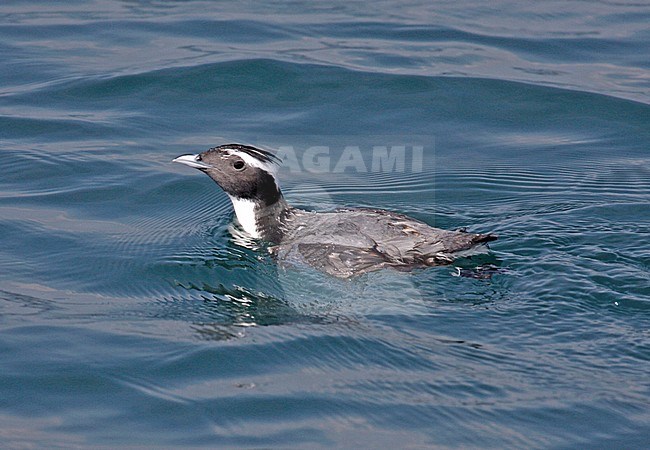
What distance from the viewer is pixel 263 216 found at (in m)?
11.5

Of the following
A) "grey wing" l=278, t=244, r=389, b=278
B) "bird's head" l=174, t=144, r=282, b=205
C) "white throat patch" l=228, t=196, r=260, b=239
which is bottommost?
"grey wing" l=278, t=244, r=389, b=278

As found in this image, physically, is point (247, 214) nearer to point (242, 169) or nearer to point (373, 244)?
point (242, 169)

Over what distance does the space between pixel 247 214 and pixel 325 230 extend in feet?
3.78

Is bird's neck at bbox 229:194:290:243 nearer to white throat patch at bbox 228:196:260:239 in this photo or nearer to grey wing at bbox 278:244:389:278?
white throat patch at bbox 228:196:260:239

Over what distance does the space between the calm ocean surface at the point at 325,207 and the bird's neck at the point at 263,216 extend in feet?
0.81

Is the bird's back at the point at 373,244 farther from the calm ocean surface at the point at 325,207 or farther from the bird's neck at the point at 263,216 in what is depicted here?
the bird's neck at the point at 263,216

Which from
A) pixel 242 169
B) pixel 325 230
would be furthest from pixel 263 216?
pixel 325 230

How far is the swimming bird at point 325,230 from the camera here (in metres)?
10.3

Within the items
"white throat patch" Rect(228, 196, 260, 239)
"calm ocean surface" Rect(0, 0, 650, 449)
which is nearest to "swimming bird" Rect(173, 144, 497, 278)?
"white throat patch" Rect(228, 196, 260, 239)

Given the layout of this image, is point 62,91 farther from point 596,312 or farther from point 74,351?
point 596,312

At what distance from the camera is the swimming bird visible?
10.3 m

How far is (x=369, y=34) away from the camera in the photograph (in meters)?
18.4

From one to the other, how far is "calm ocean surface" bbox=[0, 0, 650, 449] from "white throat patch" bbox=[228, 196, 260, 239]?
0.26 m


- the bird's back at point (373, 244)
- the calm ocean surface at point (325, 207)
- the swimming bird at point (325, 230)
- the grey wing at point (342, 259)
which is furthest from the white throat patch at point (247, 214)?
the grey wing at point (342, 259)
